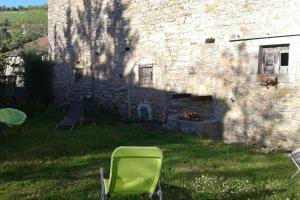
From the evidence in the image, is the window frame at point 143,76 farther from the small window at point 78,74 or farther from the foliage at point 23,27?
the foliage at point 23,27

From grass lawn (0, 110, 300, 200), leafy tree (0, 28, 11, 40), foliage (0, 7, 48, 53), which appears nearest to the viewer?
grass lawn (0, 110, 300, 200)

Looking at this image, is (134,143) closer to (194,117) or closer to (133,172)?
(194,117)

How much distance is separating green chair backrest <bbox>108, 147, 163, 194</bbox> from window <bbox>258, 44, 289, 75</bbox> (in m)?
5.42

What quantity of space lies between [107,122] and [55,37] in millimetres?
7119

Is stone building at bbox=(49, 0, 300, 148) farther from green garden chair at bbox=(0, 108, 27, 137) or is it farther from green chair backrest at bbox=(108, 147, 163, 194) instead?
green chair backrest at bbox=(108, 147, 163, 194)

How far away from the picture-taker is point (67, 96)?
55.9 ft

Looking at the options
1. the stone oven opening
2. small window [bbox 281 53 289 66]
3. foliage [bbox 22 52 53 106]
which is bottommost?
the stone oven opening

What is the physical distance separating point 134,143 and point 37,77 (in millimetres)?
8088

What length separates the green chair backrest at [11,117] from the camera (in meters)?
10.2

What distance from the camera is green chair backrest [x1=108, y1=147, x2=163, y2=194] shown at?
4.65 m

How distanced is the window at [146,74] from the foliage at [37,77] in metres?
4.79

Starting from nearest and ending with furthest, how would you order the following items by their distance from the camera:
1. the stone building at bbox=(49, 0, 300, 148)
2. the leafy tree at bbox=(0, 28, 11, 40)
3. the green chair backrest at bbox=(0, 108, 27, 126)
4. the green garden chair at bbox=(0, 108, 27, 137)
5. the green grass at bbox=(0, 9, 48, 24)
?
the stone building at bbox=(49, 0, 300, 148)
the green garden chair at bbox=(0, 108, 27, 137)
the green chair backrest at bbox=(0, 108, 27, 126)
the leafy tree at bbox=(0, 28, 11, 40)
the green grass at bbox=(0, 9, 48, 24)

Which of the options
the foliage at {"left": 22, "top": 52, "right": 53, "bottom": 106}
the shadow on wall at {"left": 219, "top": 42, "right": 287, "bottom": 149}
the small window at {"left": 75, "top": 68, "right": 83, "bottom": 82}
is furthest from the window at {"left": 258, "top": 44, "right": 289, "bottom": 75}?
the foliage at {"left": 22, "top": 52, "right": 53, "bottom": 106}

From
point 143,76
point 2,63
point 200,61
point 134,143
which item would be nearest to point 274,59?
point 200,61
